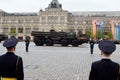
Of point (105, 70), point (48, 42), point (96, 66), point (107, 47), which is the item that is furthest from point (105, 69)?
point (48, 42)

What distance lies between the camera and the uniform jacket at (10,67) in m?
6.54

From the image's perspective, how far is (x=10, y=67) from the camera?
21.5ft

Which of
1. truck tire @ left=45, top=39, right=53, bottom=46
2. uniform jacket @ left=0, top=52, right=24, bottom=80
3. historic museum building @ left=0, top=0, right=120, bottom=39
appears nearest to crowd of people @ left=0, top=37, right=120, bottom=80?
uniform jacket @ left=0, top=52, right=24, bottom=80

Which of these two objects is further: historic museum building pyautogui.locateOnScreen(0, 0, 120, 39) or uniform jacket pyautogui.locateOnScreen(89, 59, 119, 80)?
historic museum building pyautogui.locateOnScreen(0, 0, 120, 39)

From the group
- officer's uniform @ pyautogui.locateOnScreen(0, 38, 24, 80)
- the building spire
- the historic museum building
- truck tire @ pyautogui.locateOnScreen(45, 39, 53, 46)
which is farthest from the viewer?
the building spire

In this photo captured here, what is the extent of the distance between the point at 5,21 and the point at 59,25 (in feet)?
78.3

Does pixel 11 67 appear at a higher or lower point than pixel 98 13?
lower

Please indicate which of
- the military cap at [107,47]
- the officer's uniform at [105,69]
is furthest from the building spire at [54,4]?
the officer's uniform at [105,69]

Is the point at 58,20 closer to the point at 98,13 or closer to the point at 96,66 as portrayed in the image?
the point at 98,13

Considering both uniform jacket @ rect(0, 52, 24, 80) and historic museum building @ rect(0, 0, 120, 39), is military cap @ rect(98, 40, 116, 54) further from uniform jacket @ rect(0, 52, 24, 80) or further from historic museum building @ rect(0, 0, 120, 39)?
historic museum building @ rect(0, 0, 120, 39)

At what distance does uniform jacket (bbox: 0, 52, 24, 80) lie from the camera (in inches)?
257

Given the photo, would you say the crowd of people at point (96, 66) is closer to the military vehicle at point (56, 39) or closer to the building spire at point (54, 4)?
the military vehicle at point (56, 39)

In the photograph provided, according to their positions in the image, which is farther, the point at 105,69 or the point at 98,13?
the point at 98,13

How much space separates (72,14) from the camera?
148m
